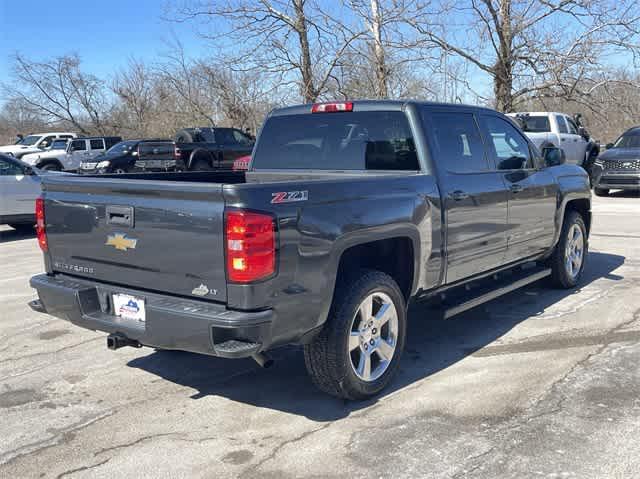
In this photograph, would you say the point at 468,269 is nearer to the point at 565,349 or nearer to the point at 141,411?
the point at 565,349

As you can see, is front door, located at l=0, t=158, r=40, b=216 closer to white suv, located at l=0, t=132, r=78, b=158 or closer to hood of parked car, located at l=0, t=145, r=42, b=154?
hood of parked car, located at l=0, t=145, r=42, b=154

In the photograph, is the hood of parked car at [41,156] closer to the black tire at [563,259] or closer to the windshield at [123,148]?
the windshield at [123,148]

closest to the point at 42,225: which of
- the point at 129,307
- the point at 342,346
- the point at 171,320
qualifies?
the point at 129,307

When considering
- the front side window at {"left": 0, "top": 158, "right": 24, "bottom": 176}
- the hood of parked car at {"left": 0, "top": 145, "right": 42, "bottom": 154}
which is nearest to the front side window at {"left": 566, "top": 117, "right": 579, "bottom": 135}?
the front side window at {"left": 0, "top": 158, "right": 24, "bottom": 176}

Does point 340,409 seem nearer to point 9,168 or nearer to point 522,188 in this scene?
point 522,188

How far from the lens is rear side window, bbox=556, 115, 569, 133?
18172 mm

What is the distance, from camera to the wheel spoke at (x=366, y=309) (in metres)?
3.91

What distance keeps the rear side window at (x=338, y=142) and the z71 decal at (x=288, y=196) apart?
52.8 inches

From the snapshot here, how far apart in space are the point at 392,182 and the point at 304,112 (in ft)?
4.58

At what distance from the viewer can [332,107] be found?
4.94 meters

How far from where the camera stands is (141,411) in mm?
3926

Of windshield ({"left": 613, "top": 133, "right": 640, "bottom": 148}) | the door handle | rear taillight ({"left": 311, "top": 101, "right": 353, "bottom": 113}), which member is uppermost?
rear taillight ({"left": 311, "top": 101, "right": 353, "bottom": 113})

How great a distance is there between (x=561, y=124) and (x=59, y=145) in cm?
2145

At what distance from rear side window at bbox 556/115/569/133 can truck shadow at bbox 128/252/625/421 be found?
13.3 metres
